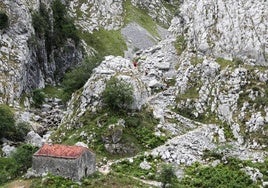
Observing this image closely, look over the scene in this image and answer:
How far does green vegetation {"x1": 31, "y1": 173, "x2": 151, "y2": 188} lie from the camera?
5875 cm

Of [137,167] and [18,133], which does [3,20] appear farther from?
[137,167]

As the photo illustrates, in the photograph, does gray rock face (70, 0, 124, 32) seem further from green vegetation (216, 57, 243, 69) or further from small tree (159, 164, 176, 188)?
small tree (159, 164, 176, 188)

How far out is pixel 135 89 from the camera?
2955 inches

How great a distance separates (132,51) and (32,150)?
67088 mm

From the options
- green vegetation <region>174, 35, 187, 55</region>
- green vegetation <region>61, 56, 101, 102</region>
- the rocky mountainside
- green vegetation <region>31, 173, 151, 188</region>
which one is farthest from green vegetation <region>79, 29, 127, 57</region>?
green vegetation <region>31, 173, 151, 188</region>

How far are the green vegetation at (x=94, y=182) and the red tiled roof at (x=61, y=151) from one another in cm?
248

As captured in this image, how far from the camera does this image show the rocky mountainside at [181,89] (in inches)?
2749

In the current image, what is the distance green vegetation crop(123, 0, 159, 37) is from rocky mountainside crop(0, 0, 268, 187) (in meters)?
36.5

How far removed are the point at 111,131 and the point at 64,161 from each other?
1132cm

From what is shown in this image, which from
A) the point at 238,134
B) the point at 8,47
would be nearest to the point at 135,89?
the point at 238,134

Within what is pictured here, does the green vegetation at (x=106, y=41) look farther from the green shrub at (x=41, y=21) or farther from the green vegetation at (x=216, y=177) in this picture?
the green vegetation at (x=216, y=177)

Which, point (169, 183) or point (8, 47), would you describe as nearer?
point (169, 183)

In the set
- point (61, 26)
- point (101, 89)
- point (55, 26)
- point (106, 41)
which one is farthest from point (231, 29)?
point (106, 41)

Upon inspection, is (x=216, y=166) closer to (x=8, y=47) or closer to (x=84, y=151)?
(x=84, y=151)
